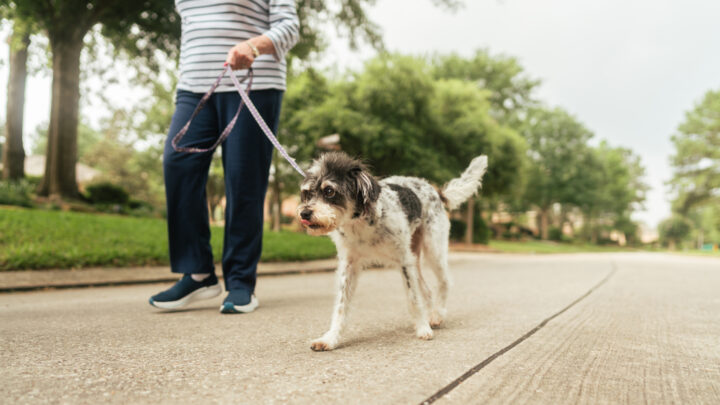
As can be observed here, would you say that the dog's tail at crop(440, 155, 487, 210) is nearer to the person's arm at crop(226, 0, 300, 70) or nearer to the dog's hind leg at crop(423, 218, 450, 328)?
the dog's hind leg at crop(423, 218, 450, 328)

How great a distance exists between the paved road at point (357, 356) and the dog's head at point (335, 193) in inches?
28.3

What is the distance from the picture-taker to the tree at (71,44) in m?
11.2

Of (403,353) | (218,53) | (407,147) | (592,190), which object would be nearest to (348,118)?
(407,147)

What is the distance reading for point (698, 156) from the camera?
45188mm

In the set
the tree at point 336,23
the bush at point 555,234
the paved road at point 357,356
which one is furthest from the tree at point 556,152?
the paved road at point 357,356

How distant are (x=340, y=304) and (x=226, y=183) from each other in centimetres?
150

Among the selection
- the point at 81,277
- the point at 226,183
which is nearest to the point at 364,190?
the point at 226,183

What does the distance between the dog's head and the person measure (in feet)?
3.04

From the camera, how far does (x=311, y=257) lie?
975cm

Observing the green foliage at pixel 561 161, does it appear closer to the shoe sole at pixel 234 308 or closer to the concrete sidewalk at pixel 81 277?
the concrete sidewalk at pixel 81 277

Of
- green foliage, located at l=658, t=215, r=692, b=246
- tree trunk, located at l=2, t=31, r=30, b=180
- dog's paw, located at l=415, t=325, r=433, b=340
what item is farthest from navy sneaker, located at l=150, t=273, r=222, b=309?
green foliage, located at l=658, t=215, r=692, b=246

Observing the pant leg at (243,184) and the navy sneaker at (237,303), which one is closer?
the navy sneaker at (237,303)

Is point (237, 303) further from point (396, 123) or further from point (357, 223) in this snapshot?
point (396, 123)

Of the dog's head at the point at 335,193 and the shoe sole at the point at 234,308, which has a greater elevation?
the dog's head at the point at 335,193
